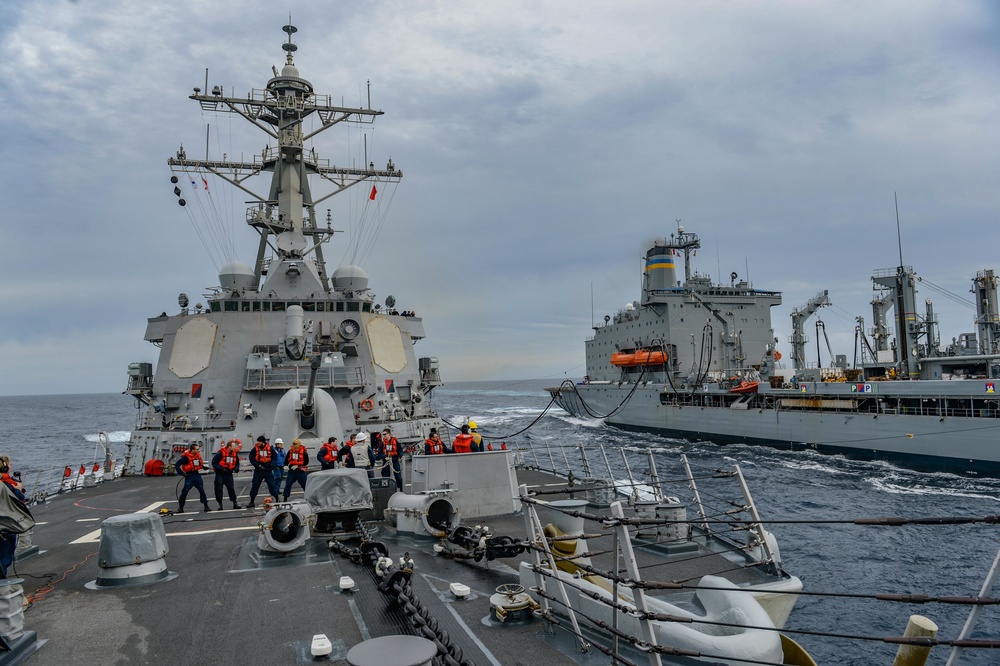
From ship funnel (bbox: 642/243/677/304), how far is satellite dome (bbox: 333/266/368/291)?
29198mm

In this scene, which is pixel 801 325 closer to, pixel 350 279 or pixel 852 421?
pixel 852 421

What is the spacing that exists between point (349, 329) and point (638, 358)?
94.3ft

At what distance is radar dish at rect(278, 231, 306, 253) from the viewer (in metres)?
17.6

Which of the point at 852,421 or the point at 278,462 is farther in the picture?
the point at 852,421

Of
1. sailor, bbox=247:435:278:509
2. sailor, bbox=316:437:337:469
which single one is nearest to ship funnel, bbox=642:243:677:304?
sailor, bbox=316:437:337:469

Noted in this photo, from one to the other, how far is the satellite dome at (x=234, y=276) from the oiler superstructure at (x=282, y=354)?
4cm

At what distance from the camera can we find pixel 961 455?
2286 cm

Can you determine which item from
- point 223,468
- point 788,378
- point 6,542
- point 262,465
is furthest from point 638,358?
point 6,542

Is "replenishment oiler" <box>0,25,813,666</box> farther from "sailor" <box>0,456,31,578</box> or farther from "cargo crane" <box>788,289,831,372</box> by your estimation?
"cargo crane" <box>788,289,831,372</box>

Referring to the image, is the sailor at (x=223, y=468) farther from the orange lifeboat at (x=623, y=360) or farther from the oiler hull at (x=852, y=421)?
the orange lifeboat at (x=623, y=360)

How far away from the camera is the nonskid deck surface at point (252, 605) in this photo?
4332 millimetres

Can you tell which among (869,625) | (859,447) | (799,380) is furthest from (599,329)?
(869,625)

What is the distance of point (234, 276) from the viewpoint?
17.8 metres

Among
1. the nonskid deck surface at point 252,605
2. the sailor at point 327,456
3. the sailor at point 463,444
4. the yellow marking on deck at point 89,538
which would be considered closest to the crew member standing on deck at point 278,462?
the sailor at point 327,456
